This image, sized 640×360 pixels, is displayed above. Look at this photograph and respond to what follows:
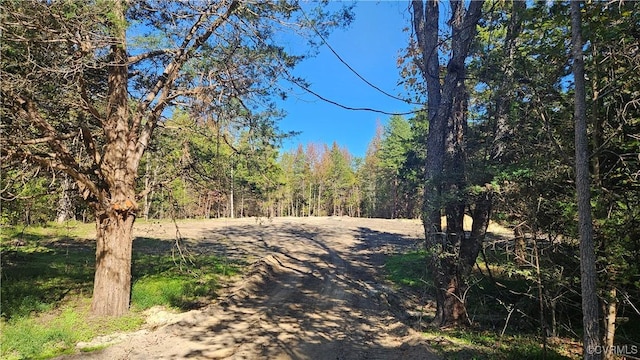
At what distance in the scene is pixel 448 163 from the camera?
292 inches

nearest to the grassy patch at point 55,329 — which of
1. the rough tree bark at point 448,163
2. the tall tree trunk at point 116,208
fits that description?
the tall tree trunk at point 116,208

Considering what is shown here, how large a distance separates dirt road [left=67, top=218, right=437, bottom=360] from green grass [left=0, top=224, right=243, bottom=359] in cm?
74

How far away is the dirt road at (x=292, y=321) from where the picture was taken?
18.6 ft

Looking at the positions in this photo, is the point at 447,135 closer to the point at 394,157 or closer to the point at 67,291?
the point at 67,291

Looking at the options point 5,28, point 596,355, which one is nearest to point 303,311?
point 596,355

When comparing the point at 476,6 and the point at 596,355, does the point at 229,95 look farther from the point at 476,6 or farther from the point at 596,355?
the point at 596,355

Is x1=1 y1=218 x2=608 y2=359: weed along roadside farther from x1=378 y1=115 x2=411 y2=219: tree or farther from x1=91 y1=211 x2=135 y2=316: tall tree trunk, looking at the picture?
x1=378 y1=115 x2=411 y2=219: tree

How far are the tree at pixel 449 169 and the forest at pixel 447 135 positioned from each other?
35 mm

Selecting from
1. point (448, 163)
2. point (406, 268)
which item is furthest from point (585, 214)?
point (406, 268)

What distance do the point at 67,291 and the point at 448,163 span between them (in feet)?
29.7

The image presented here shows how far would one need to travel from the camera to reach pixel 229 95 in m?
7.92

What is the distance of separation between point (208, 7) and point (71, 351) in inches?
246

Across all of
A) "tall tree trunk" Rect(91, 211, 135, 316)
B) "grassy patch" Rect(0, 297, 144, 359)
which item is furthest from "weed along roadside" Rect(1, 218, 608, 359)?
"tall tree trunk" Rect(91, 211, 135, 316)

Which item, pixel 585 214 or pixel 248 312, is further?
pixel 248 312
